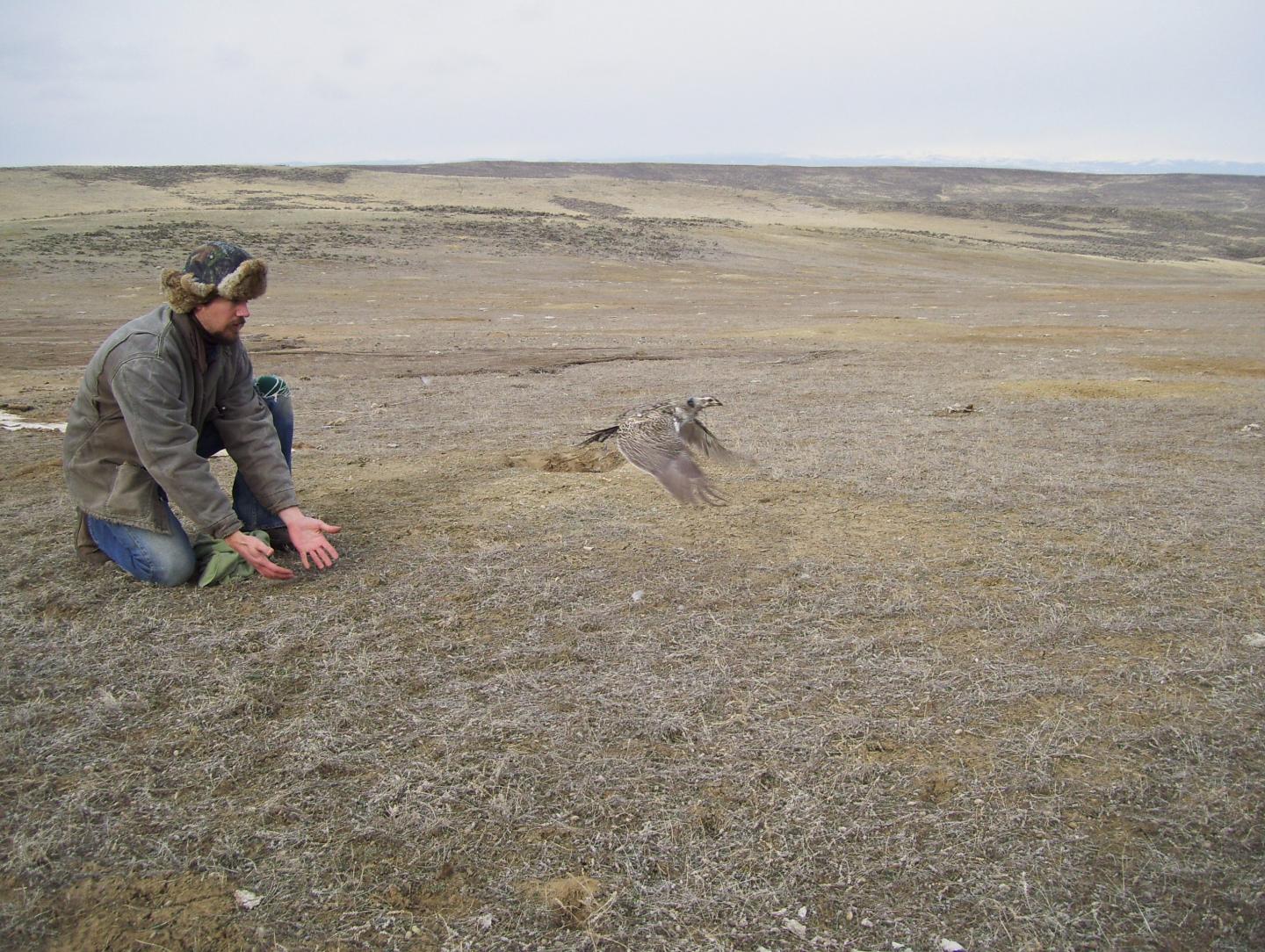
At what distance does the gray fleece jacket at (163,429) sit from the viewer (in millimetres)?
3674

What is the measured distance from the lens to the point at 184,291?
3.66 metres

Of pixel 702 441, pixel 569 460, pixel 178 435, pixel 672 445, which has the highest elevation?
pixel 178 435

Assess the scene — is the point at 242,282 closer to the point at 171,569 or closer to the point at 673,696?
the point at 171,569

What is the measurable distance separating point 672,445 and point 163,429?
265 cm

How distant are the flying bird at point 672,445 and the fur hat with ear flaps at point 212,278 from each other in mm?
2100

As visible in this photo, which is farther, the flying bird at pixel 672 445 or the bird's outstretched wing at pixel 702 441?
the bird's outstretched wing at pixel 702 441

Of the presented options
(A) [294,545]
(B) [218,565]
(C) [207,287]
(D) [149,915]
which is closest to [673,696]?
(D) [149,915]

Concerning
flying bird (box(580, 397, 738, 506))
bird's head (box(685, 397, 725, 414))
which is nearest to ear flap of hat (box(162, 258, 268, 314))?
flying bird (box(580, 397, 738, 506))

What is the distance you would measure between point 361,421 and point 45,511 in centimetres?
341

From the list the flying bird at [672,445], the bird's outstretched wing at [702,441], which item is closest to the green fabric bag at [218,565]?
the flying bird at [672,445]

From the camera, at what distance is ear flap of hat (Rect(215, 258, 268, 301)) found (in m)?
3.65

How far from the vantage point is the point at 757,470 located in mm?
6348

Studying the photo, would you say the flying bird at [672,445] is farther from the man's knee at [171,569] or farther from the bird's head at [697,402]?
the man's knee at [171,569]

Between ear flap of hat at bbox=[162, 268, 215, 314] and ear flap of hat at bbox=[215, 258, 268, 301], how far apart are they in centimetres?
A: 6
